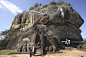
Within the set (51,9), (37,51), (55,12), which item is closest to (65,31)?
(55,12)

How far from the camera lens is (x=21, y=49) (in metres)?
10.8

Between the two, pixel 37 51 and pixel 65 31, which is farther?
pixel 65 31

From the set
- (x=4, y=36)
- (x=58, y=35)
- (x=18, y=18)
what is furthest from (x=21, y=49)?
(x=18, y=18)

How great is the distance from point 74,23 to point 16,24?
2314cm

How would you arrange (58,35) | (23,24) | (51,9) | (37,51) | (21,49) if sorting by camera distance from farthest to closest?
1. (23,24)
2. (51,9)
3. (58,35)
4. (21,49)
5. (37,51)

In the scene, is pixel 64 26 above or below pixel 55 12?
below

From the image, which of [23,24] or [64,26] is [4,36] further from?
[64,26]

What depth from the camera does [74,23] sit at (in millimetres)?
23719

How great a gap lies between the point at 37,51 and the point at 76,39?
1787cm

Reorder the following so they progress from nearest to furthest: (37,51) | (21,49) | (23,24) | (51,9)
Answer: (37,51), (21,49), (51,9), (23,24)

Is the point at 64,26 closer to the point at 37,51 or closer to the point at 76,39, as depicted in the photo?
the point at 76,39

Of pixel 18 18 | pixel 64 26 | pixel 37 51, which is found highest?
pixel 18 18

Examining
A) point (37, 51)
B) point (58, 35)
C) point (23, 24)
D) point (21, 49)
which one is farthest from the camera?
point (23, 24)

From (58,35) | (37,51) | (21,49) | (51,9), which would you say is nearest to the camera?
(37,51)
